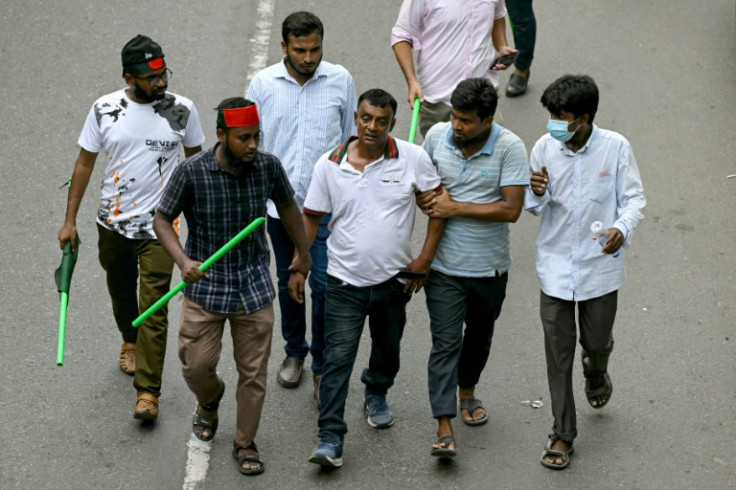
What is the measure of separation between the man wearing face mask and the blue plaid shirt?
133 centimetres

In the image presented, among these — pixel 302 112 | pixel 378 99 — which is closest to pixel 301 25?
pixel 302 112

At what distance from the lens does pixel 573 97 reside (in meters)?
6.08

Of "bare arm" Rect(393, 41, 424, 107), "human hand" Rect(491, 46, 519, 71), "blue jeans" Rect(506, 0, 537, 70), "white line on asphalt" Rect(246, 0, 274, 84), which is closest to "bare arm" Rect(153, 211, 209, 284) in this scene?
"bare arm" Rect(393, 41, 424, 107)

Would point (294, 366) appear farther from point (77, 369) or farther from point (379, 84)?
point (379, 84)

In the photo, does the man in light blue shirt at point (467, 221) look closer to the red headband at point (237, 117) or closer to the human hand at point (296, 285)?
the human hand at point (296, 285)

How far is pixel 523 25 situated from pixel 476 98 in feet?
12.9

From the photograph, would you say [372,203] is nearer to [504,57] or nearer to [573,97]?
[573,97]

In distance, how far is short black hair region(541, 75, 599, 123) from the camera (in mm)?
6090

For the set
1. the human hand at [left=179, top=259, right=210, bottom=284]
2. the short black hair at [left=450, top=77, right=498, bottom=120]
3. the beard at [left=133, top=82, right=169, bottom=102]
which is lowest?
the human hand at [left=179, top=259, right=210, bottom=284]

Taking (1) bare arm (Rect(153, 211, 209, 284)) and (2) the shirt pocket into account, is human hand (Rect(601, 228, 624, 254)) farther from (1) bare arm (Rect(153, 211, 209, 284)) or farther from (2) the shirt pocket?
(1) bare arm (Rect(153, 211, 209, 284))

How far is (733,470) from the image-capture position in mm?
6551

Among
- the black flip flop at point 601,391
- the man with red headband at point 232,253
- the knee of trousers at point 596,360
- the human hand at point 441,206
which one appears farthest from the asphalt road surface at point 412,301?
the human hand at point 441,206

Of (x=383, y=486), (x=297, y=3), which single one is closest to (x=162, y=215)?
(x=383, y=486)

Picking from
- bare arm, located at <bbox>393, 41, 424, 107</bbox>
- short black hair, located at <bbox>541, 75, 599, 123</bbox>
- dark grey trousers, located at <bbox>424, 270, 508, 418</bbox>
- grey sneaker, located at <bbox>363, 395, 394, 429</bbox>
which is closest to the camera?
short black hair, located at <bbox>541, 75, 599, 123</bbox>
